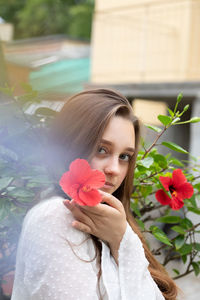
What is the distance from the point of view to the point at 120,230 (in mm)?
926

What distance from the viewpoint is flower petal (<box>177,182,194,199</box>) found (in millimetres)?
1093

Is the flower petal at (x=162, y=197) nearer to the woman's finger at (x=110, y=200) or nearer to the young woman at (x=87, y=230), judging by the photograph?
the young woman at (x=87, y=230)

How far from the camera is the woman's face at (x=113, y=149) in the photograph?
0.94 metres

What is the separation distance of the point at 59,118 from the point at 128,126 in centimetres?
15

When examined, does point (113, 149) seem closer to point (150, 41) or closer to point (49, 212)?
point (49, 212)

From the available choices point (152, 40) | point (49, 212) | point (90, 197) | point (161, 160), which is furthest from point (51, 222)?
point (152, 40)

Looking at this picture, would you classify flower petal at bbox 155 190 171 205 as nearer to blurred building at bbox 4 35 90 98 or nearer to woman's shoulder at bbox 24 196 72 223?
woman's shoulder at bbox 24 196 72 223

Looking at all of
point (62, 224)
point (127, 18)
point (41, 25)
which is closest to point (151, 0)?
point (127, 18)

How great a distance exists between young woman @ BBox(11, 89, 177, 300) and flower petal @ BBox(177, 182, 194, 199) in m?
0.15

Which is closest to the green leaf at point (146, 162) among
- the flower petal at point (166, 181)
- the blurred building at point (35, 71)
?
the flower petal at point (166, 181)

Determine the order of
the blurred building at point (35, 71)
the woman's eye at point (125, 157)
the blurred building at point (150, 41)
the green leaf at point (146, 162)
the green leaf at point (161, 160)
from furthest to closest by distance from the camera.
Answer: the blurred building at point (150, 41), the green leaf at point (161, 160), the green leaf at point (146, 162), the woman's eye at point (125, 157), the blurred building at point (35, 71)

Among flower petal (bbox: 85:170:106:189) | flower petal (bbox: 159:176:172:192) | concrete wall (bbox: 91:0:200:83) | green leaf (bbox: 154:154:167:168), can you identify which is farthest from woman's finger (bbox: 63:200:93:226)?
concrete wall (bbox: 91:0:200:83)

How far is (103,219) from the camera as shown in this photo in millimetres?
888

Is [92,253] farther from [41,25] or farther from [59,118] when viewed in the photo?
[41,25]
